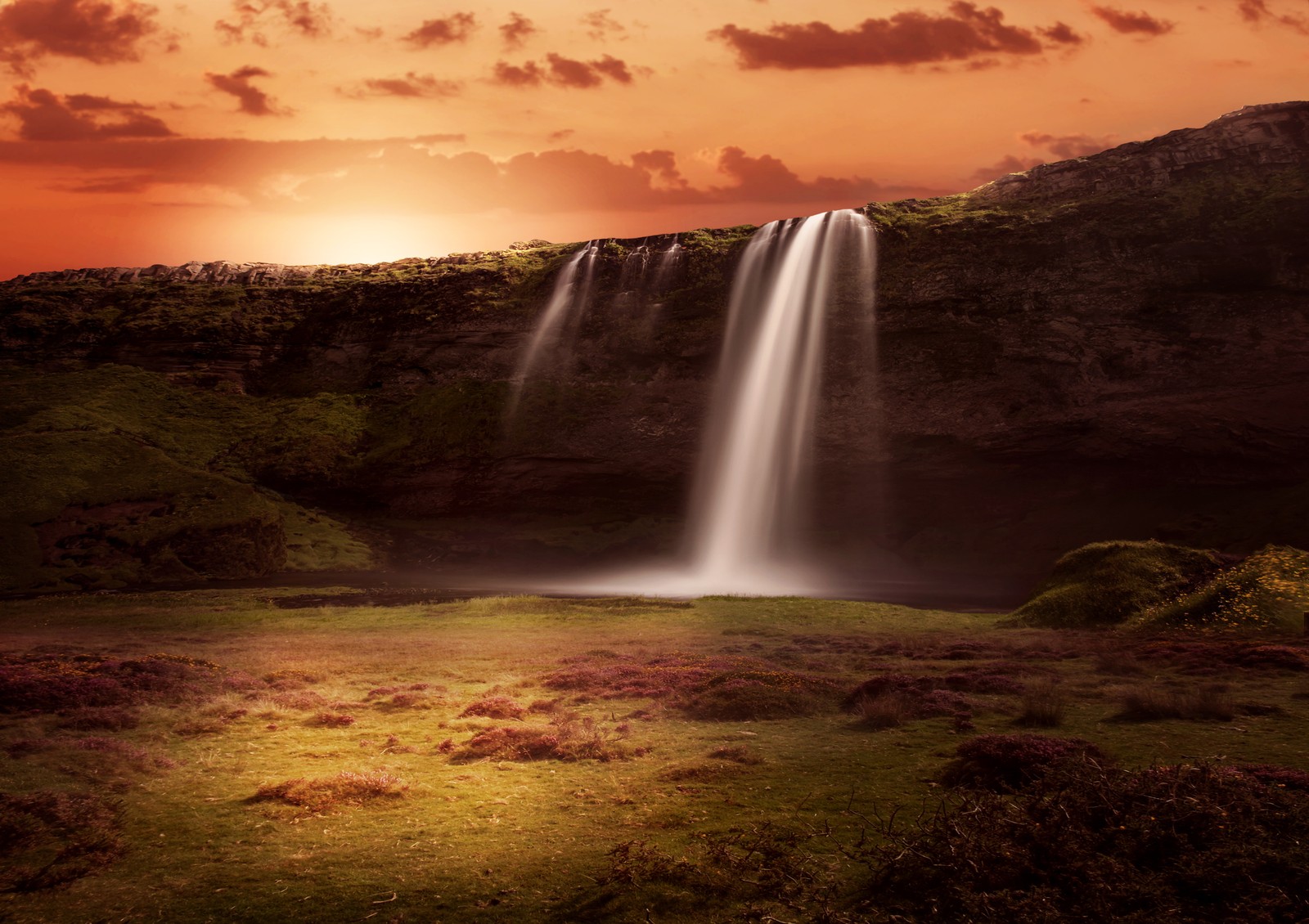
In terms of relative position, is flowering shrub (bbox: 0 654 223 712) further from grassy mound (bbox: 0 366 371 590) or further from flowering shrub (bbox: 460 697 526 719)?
grassy mound (bbox: 0 366 371 590)

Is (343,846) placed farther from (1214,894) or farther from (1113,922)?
(1214,894)

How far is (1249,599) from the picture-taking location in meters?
29.2

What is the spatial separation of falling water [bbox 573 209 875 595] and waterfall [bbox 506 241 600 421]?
15.0 m

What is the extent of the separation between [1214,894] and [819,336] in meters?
61.3

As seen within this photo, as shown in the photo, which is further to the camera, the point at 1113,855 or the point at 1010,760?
the point at 1010,760

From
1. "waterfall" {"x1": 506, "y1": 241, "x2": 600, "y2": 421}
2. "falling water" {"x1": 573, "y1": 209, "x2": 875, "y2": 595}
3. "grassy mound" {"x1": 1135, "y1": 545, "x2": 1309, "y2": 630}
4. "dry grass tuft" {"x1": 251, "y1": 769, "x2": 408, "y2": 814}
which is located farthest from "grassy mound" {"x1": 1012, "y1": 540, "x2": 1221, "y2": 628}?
"waterfall" {"x1": 506, "y1": 241, "x2": 600, "y2": 421}

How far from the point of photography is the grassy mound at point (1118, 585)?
33.1 metres

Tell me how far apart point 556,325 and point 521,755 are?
215 ft

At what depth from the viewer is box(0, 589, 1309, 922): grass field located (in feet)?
32.6

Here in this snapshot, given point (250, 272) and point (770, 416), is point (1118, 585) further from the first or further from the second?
point (250, 272)

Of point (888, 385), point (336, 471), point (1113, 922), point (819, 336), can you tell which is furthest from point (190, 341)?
point (1113, 922)

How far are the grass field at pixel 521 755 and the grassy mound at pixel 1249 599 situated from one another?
1.78 meters

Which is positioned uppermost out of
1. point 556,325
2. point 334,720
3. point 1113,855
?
point 556,325

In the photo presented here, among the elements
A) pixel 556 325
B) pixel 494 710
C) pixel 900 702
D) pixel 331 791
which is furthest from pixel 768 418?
pixel 331 791
